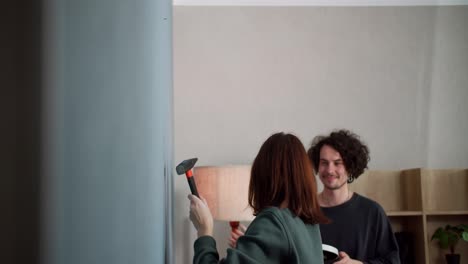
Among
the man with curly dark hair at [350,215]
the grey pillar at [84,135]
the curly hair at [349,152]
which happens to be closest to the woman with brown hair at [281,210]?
the man with curly dark hair at [350,215]

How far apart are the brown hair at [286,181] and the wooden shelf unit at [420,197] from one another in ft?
7.26

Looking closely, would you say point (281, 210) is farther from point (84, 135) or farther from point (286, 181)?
point (84, 135)

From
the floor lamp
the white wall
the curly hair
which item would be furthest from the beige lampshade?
the white wall

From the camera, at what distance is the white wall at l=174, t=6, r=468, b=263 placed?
366cm

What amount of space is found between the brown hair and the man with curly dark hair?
702 millimetres

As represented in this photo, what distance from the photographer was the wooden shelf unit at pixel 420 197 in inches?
131

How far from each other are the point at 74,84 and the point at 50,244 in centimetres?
5

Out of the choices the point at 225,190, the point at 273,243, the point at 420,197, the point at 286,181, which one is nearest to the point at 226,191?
the point at 225,190

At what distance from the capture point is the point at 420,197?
130 inches

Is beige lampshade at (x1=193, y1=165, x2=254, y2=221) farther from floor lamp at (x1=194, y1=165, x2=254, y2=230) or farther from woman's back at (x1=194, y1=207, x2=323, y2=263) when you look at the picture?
woman's back at (x1=194, y1=207, x2=323, y2=263)

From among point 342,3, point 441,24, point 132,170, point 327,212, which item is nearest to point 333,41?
point 342,3

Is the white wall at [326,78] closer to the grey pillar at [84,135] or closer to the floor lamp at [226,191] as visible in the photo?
the floor lamp at [226,191]

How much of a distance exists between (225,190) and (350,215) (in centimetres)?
91

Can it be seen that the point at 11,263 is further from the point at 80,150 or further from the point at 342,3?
the point at 342,3
